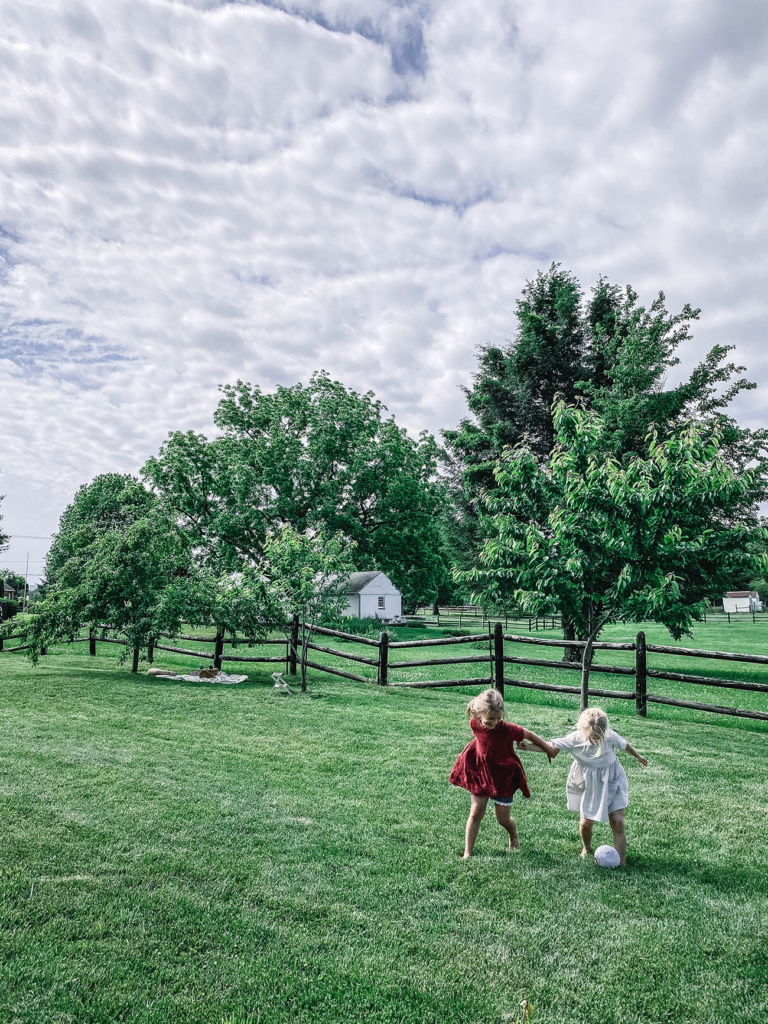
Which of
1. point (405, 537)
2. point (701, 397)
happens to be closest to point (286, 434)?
point (405, 537)

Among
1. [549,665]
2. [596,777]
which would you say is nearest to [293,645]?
[549,665]

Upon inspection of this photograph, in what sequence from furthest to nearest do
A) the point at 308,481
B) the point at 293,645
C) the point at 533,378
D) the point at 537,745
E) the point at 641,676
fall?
1. the point at 308,481
2. the point at 533,378
3. the point at 293,645
4. the point at 641,676
5. the point at 537,745

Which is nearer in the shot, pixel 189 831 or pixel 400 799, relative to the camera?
pixel 189 831

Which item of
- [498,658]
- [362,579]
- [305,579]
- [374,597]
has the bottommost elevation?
[498,658]

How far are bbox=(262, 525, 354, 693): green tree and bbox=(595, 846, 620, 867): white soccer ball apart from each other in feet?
29.5

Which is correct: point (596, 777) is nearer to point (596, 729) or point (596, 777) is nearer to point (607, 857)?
point (596, 729)

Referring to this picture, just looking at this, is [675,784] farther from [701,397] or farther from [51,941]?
[701,397]

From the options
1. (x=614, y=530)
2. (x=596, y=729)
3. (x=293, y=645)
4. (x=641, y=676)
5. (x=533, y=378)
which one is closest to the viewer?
(x=596, y=729)

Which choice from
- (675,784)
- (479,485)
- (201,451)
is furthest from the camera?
(201,451)

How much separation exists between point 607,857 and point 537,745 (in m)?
0.92

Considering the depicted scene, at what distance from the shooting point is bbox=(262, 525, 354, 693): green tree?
520 inches

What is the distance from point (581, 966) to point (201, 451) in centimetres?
2714

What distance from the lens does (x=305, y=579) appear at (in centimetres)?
1317

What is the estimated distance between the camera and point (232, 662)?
58.4 feet
